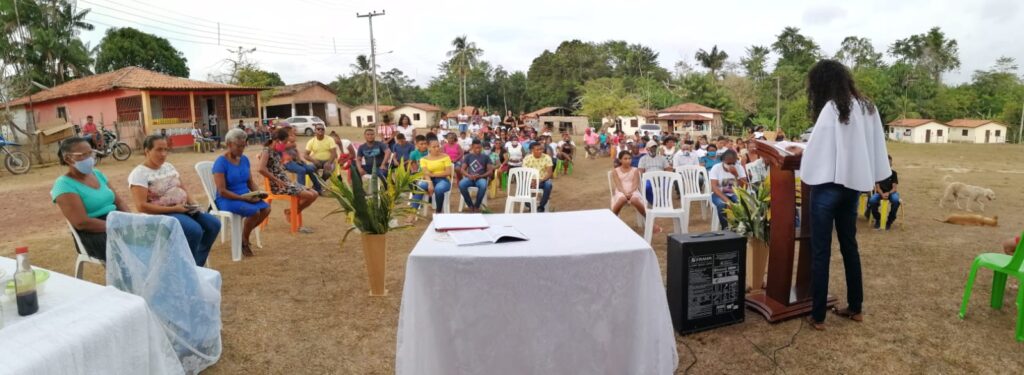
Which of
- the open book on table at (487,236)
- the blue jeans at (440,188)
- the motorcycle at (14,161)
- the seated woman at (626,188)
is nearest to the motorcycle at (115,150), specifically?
the motorcycle at (14,161)

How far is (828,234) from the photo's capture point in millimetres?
3248

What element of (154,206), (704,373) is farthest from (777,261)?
(154,206)

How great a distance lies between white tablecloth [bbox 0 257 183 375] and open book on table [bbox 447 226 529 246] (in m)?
1.28

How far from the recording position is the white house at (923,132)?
39.4 metres

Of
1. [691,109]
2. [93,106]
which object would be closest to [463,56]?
[691,109]

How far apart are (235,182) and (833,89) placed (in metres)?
4.88

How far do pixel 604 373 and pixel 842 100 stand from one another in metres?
1.97

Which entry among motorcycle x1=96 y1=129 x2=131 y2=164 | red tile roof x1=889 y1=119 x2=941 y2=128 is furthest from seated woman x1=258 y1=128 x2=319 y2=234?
red tile roof x1=889 y1=119 x2=941 y2=128

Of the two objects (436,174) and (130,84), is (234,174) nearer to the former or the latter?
(436,174)

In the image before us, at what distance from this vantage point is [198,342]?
3076 millimetres

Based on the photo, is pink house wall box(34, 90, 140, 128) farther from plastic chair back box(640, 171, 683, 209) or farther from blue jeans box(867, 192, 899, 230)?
blue jeans box(867, 192, 899, 230)

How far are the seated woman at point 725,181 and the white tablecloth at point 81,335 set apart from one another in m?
5.29

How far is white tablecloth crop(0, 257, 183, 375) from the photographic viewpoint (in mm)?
1710

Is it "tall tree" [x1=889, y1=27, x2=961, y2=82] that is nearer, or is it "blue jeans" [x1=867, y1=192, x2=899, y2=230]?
"blue jeans" [x1=867, y1=192, x2=899, y2=230]
